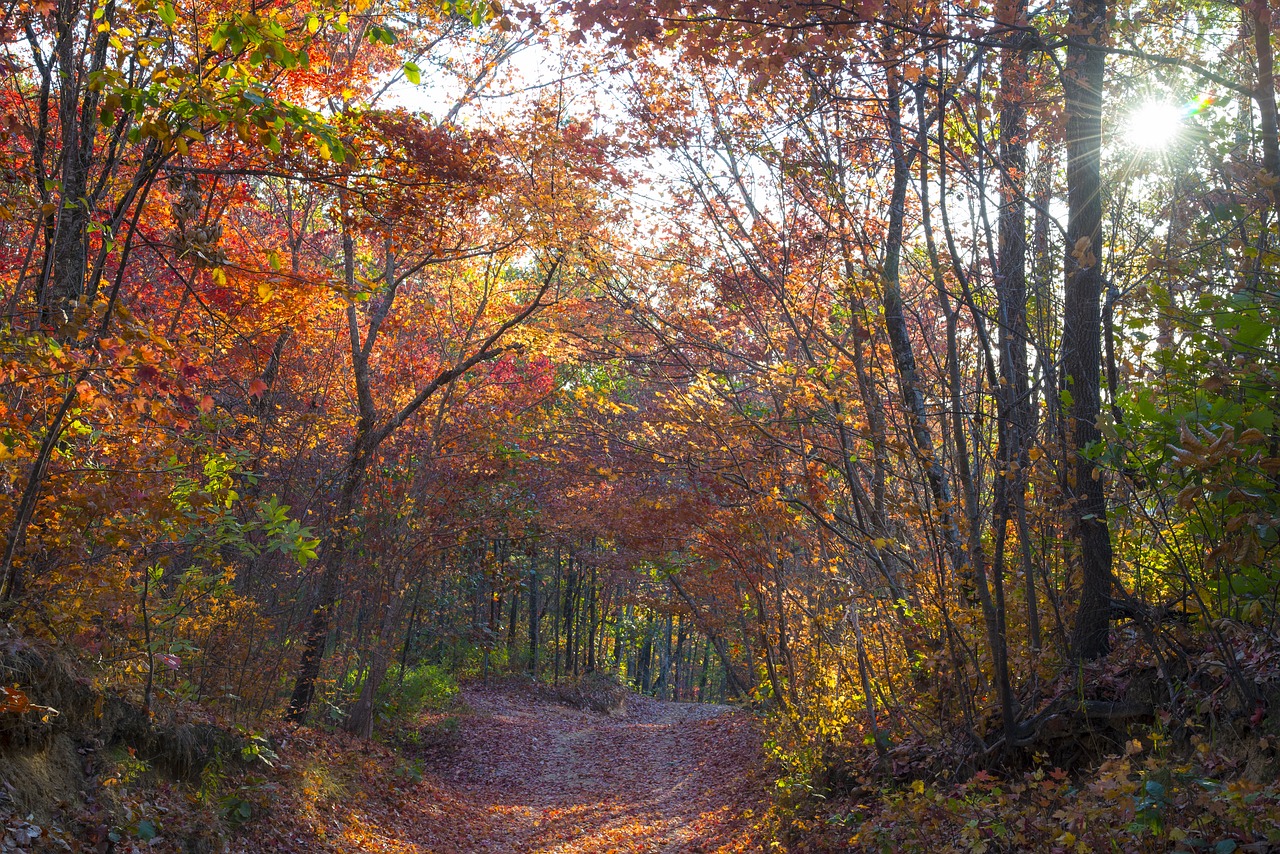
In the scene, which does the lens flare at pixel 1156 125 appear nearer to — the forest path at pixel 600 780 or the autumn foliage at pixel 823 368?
the autumn foliage at pixel 823 368

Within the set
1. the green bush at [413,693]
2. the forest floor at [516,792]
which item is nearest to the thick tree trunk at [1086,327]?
the forest floor at [516,792]

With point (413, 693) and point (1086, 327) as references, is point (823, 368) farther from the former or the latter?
point (413, 693)

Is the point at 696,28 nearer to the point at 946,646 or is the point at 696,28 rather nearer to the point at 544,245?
the point at 946,646

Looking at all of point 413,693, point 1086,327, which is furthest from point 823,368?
point 413,693

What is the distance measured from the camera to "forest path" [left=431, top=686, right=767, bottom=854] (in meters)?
9.33

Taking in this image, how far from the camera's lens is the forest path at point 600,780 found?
30.6 feet

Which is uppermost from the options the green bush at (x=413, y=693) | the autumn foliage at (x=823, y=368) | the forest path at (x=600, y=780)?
the autumn foliage at (x=823, y=368)

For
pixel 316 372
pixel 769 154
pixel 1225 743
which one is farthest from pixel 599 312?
pixel 1225 743

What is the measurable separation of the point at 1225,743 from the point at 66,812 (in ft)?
20.5

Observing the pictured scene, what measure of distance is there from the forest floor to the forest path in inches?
Answer: 1.3

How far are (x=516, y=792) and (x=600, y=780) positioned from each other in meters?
1.64

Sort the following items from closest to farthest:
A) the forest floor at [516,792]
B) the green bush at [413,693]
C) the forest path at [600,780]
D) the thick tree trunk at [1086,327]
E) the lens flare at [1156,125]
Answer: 1. the thick tree trunk at [1086,327]
2. the lens flare at [1156,125]
3. the forest floor at [516,792]
4. the forest path at [600,780]
5. the green bush at [413,693]

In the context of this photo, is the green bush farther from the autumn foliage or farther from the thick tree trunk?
the thick tree trunk

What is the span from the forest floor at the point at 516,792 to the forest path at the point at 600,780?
33mm
